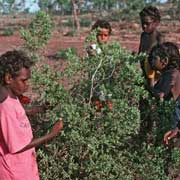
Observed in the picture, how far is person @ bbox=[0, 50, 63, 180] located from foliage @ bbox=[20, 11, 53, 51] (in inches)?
43.2

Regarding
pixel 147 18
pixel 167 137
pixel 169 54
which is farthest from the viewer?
pixel 147 18

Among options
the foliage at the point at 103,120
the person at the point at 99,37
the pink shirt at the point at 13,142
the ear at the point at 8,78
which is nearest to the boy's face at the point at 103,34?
the person at the point at 99,37

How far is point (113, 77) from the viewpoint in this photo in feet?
13.8

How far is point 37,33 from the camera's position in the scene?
14.8 feet

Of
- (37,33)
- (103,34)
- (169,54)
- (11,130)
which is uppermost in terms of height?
(37,33)

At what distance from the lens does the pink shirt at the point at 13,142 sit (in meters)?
3.13

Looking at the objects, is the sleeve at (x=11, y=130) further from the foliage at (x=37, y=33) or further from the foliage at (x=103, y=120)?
the foliage at (x=37, y=33)

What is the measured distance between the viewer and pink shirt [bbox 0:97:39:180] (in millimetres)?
3135

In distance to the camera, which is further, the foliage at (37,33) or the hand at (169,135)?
the foliage at (37,33)

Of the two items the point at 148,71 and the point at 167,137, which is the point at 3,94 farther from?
the point at 148,71

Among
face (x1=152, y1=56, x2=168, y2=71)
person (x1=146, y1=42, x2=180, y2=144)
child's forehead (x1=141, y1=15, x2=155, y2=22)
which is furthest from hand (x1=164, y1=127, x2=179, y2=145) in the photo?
child's forehead (x1=141, y1=15, x2=155, y2=22)

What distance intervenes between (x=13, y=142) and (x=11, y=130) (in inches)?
2.8

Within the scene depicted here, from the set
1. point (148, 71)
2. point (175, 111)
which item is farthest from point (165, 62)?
point (148, 71)

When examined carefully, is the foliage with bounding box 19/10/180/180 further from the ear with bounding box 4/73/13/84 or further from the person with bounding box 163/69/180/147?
the ear with bounding box 4/73/13/84
